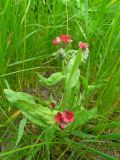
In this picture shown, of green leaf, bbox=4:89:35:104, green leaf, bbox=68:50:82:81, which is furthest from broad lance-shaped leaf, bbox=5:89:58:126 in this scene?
green leaf, bbox=68:50:82:81

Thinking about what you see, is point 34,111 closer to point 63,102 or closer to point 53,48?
point 63,102

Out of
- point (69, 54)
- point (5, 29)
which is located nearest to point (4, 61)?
point (5, 29)

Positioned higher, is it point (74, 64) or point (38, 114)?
point (74, 64)

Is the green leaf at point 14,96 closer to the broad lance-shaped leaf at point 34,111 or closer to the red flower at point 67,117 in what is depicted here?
the broad lance-shaped leaf at point 34,111

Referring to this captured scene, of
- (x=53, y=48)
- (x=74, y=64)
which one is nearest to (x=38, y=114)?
(x=74, y=64)

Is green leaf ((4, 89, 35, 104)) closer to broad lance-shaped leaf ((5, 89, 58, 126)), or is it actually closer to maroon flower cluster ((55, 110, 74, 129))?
broad lance-shaped leaf ((5, 89, 58, 126))

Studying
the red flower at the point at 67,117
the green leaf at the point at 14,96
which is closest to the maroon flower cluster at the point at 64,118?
the red flower at the point at 67,117

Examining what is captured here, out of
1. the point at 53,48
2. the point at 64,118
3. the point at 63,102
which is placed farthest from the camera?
the point at 53,48

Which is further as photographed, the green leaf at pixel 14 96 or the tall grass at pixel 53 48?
the tall grass at pixel 53 48
